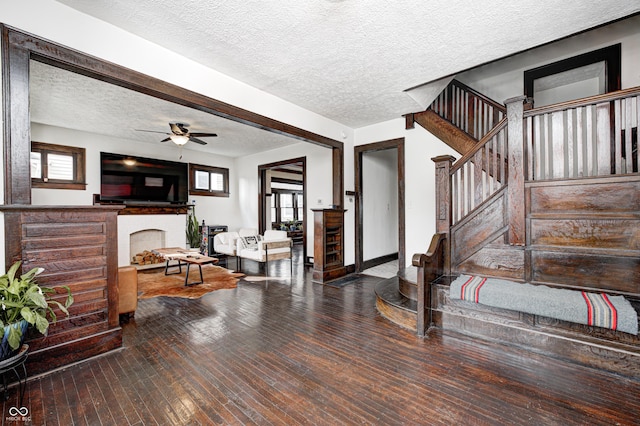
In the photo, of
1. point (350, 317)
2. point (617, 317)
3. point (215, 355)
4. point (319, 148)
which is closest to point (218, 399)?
point (215, 355)

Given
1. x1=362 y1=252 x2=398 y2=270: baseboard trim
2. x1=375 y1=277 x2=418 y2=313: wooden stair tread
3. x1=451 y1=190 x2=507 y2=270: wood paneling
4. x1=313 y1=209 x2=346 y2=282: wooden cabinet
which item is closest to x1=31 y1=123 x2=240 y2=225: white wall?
x1=313 y1=209 x2=346 y2=282: wooden cabinet

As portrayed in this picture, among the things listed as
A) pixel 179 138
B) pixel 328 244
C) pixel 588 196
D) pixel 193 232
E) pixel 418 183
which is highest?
pixel 179 138

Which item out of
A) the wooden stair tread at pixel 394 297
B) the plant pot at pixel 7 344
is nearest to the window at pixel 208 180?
the wooden stair tread at pixel 394 297

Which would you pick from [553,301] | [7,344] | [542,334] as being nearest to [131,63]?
[7,344]

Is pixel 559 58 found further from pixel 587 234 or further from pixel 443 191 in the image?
pixel 587 234

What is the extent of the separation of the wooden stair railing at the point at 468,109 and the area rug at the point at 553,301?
7.95 ft

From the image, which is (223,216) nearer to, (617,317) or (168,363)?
(168,363)

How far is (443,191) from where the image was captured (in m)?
3.35

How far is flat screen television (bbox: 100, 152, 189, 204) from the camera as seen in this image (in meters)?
5.85

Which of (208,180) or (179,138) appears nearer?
(179,138)

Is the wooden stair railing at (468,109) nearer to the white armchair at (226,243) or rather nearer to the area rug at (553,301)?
the area rug at (553,301)

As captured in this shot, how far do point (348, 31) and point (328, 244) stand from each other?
3408 mm

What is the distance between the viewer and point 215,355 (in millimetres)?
2438

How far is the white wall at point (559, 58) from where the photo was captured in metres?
3.53
